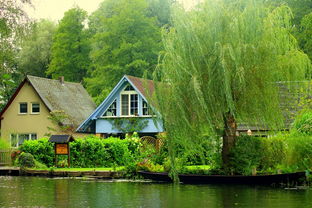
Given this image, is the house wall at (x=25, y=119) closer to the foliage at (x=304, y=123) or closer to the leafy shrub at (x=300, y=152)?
the foliage at (x=304, y=123)

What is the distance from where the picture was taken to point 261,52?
80.1 ft

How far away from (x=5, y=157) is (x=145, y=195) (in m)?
19.6

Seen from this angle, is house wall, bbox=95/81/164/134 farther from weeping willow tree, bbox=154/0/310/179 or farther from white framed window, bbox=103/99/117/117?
weeping willow tree, bbox=154/0/310/179

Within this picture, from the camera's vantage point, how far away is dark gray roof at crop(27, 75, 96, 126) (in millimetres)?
48656

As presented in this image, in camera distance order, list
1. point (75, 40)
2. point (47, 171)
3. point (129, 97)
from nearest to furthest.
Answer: point (47, 171) → point (129, 97) → point (75, 40)

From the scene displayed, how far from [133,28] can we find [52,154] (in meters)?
23.5

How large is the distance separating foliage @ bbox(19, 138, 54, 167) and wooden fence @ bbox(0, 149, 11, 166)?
3.09 metres

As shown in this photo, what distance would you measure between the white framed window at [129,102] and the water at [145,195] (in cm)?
1562

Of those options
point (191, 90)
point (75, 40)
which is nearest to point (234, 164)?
point (191, 90)

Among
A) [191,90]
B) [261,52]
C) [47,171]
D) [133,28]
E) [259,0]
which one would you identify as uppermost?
[133,28]

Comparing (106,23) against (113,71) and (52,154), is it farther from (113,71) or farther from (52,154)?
(52,154)

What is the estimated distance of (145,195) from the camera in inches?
848

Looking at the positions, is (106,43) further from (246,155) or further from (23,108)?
(246,155)

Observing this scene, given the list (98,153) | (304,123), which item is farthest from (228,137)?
(98,153)
